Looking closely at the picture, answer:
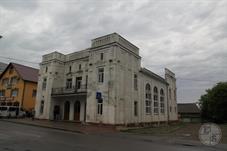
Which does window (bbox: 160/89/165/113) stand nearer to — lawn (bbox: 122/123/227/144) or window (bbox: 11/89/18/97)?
lawn (bbox: 122/123/227/144)

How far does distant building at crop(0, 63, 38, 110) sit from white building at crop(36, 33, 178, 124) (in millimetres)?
8599

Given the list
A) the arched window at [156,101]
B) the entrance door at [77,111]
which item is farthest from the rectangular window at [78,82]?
the arched window at [156,101]

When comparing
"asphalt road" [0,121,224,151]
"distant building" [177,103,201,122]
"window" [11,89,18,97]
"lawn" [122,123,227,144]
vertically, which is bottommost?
"lawn" [122,123,227,144]

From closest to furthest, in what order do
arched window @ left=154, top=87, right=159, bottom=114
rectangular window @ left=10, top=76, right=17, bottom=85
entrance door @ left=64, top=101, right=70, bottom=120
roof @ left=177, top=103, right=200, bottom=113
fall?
entrance door @ left=64, top=101, right=70, bottom=120
arched window @ left=154, top=87, right=159, bottom=114
rectangular window @ left=10, top=76, right=17, bottom=85
roof @ left=177, top=103, right=200, bottom=113

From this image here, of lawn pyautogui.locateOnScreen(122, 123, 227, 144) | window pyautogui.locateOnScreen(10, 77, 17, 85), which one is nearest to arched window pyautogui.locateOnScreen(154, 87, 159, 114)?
lawn pyautogui.locateOnScreen(122, 123, 227, 144)

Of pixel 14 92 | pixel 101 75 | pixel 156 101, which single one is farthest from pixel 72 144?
pixel 14 92

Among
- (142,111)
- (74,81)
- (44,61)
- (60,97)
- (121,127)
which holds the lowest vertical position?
(121,127)

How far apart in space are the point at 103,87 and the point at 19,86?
80.2 feet

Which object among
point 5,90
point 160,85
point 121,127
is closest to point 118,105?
point 121,127

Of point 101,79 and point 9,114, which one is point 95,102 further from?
point 9,114

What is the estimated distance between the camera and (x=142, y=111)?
2922cm

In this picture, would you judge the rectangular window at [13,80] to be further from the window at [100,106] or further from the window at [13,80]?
the window at [100,106]

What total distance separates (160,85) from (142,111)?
9.96 meters

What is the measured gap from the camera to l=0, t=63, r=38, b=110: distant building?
41375 millimetres
